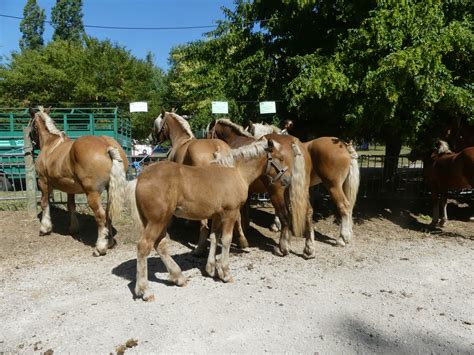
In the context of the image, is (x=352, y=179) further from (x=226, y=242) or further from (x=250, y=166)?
(x=226, y=242)

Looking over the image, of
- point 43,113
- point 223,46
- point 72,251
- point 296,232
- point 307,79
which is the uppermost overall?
point 223,46

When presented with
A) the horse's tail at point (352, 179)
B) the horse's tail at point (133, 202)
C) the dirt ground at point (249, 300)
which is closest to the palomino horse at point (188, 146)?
the dirt ground at point (249, 300)

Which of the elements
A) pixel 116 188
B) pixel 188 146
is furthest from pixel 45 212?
pixel 188 146

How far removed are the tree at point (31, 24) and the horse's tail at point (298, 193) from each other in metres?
45.4

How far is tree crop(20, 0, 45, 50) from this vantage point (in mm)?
40875

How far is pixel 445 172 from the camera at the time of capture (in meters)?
6.94

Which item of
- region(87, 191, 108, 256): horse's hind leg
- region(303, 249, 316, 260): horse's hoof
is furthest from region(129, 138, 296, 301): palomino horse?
region(87, 191, 108, 256): horse's hind leg

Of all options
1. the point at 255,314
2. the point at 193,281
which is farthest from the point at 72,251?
the point at 255,314

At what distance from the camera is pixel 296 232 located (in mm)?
5289

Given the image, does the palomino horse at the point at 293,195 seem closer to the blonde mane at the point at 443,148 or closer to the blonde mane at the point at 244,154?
the blonde mane at the point at 244,154

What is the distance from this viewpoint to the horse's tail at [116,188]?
529 cm

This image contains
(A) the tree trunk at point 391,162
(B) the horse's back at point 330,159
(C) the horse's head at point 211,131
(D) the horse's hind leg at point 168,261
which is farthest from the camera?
(A) the tree trunk at point 391,162

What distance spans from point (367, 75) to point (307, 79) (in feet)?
3.48

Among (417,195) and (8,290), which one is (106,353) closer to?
(8,290)
